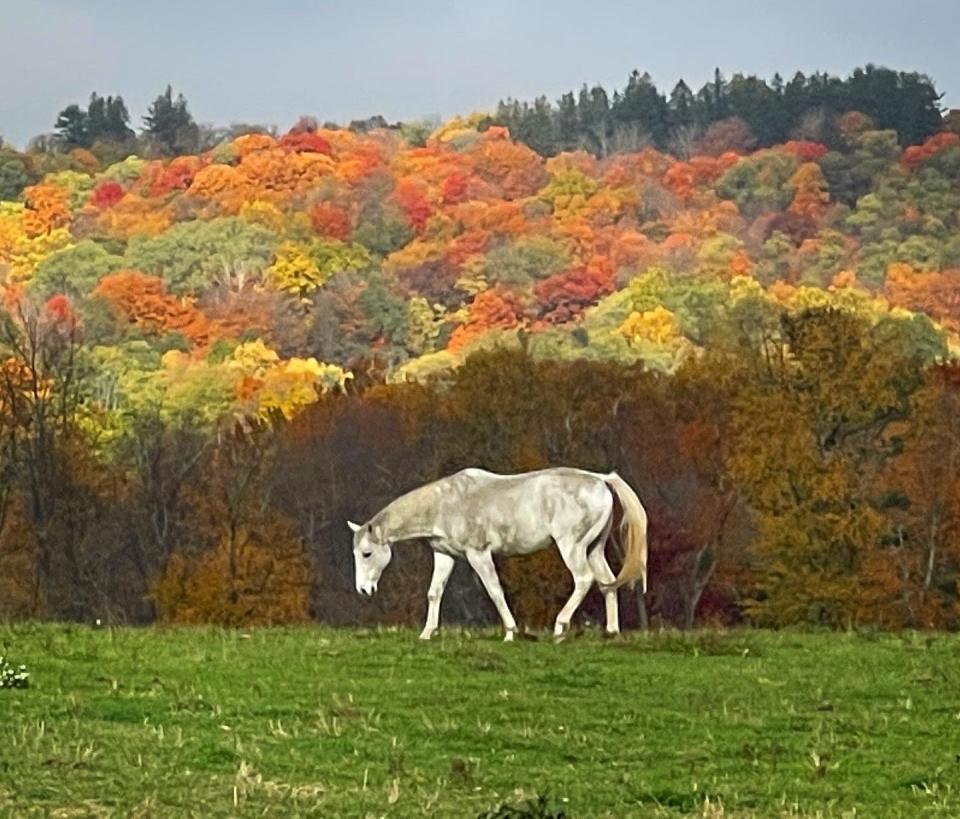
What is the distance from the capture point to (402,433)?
71.2 meters

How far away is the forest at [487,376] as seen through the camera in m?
52.5

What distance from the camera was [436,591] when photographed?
21.8 meters

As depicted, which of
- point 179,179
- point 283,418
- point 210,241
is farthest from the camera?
point 179,179

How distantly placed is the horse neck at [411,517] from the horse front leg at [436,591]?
Result: 1.33ft

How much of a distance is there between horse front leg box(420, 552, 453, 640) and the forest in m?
7.32

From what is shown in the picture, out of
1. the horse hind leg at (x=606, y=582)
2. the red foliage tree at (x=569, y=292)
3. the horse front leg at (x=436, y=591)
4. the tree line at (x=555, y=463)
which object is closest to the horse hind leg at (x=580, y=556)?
the horse hind leg at (x=606, y=582)

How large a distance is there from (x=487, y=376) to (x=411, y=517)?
150 feet

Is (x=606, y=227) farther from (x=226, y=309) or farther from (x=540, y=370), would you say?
(x=540, y=370)

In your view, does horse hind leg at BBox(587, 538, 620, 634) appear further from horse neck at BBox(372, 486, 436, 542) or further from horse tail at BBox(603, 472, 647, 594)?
horse neck at BBox(372, 486, 436, 542)

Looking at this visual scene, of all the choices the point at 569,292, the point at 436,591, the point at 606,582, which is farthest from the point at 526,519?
the point at 569,292

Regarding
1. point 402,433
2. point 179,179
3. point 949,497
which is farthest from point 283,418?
point 179,179

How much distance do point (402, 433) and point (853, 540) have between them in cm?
2600

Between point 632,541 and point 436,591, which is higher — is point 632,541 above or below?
above

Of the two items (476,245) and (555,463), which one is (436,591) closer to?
(555,463)
